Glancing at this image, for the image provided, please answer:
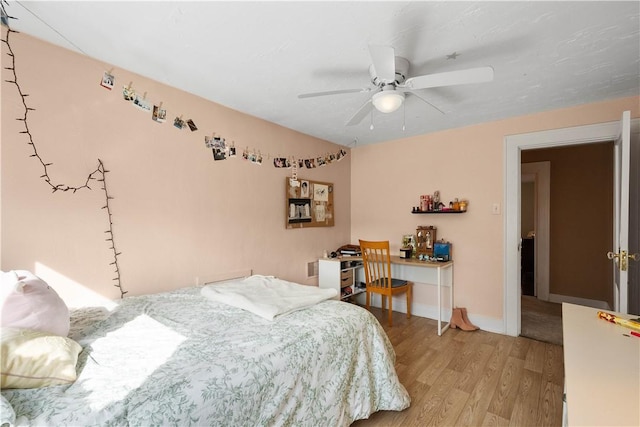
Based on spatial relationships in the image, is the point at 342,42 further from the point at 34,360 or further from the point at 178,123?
the point at 34,360

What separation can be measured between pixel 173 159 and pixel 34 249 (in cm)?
101

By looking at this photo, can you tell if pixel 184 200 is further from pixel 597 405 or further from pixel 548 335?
pixel 548 335

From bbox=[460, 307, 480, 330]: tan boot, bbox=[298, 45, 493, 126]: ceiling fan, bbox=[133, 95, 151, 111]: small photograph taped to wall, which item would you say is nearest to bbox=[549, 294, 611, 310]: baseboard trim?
bbox=[460, 307, 480, 330]: tan boot

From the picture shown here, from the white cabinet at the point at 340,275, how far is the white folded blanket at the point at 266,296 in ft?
4.00

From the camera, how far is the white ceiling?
143cm

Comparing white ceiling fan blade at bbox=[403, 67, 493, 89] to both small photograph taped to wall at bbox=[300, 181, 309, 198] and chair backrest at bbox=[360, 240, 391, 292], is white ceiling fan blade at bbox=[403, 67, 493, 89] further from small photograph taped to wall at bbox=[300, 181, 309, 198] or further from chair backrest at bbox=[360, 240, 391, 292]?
small photograph taped to wall at bbox=[300, 181, 309, 198]

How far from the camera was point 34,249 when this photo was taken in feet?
5.42

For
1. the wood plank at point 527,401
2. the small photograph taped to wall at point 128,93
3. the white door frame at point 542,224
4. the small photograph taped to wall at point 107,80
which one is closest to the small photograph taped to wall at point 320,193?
the small photograph taped to wall at point 128,93

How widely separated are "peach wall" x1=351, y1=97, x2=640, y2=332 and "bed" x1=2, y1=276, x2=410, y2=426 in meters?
1.89

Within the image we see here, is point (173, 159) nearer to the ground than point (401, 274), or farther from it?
farther from it

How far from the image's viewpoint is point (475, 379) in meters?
2.17

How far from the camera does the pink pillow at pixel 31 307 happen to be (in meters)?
1.08

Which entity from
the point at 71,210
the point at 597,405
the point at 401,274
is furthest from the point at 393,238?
the point at 71,210

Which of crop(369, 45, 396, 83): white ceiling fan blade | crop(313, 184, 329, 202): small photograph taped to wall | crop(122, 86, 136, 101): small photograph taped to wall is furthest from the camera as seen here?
crop(313, 184, 329, 202): small photograph taped to wall
